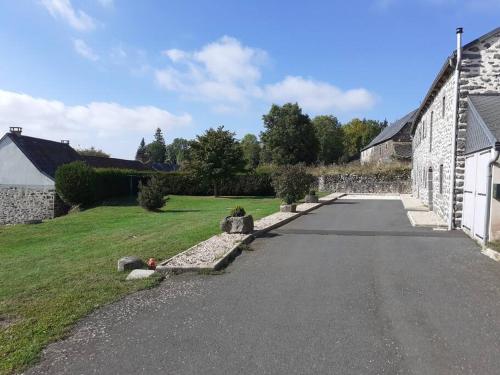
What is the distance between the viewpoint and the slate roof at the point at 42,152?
28.9 m

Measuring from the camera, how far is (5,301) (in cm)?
596

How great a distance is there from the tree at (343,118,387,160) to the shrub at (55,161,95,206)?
217 feet

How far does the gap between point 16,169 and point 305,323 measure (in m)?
29.6

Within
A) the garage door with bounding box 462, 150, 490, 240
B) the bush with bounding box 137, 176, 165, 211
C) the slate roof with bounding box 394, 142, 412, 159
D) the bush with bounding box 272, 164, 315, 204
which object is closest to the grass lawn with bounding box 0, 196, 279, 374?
the bush with bounding box 272, 164, 315, 204

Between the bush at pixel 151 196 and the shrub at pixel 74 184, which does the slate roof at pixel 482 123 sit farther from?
the shrub at pixel 74 184

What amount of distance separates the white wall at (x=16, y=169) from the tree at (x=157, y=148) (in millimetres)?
77293

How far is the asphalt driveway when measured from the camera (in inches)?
148

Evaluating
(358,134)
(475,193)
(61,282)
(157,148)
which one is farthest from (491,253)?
(157,148)

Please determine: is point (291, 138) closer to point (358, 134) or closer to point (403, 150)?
point (403, 150)

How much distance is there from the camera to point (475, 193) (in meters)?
10.6

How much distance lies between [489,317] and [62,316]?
5.00 metres

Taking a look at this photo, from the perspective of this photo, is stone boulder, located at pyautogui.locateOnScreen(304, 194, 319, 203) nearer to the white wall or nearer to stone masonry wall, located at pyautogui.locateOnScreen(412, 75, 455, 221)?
stone masonry wall, located at pyautogui.locateOnScreen(412, 75, 455, 221)

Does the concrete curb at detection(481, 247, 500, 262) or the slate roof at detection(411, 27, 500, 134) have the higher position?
the slate roof at detection(411, 27, 500, 134)

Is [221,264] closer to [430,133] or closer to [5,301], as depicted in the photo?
[5,301]
